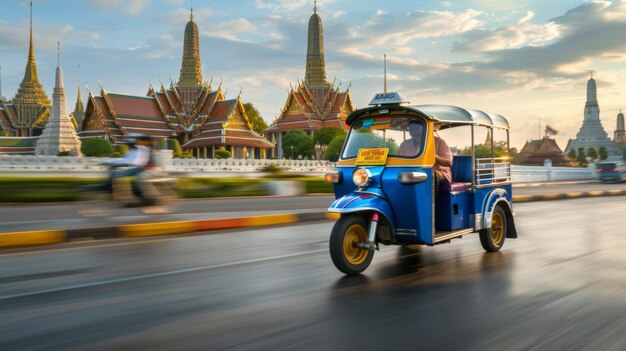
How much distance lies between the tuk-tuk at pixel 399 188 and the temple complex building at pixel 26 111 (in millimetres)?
76242

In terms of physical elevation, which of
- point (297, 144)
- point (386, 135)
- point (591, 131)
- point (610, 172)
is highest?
point (591, 131)

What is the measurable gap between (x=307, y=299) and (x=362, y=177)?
5.25ft

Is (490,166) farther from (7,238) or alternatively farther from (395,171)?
(7,238)

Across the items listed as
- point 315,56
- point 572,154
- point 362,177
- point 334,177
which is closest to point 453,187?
point 362,177

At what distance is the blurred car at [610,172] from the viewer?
37684 mm

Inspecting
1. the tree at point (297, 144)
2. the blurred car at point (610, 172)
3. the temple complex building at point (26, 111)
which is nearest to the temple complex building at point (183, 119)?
the tree at point (297, 144)

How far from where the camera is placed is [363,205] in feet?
18.1

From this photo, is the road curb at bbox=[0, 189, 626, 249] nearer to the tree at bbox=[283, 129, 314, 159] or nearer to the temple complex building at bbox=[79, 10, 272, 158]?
the temple complex building at bbox=[79, 10, 272, 158]

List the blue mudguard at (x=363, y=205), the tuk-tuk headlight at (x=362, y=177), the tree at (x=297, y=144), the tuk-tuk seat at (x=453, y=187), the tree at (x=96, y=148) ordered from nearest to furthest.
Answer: the blue mudguard at (x=363, y=205) → the tuk-tuk headlight at (x=362, y=177) → the tuk-tuk seat at (x=453, y=187) → the tree at (x=96, y=148) → the tree at (x=297, y=144)

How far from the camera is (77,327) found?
148 inches

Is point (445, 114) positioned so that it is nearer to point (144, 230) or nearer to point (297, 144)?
point (144, 230)

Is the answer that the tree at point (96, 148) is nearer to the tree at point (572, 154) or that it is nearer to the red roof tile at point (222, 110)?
the red roof tile at point (222, 110)

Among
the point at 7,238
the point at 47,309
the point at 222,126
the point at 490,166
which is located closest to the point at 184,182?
the point at 7,238

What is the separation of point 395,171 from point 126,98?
64237 mm
